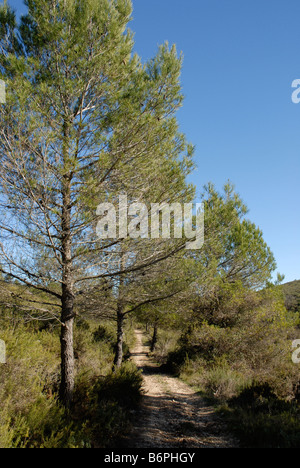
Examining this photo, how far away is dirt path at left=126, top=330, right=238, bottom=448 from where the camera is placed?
5219mm

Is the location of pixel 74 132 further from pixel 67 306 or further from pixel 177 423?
pixel 177 423

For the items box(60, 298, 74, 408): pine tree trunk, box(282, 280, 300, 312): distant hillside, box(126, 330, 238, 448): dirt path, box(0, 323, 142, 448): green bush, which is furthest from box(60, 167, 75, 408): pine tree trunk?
box(282, 280, 300, 312): distant hillside

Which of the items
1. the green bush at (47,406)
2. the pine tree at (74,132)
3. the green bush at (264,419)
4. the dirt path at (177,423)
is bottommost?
the dirt path at (177,423)

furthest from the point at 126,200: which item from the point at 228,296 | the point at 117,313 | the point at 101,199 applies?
the point at 228,296

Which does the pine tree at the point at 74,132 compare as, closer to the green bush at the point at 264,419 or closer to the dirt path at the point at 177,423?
the dirt path at the point at 177,423

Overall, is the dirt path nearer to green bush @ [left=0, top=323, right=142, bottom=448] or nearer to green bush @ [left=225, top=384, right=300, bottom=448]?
green bush @ [left=225, top=384, right=300, bottom=448]

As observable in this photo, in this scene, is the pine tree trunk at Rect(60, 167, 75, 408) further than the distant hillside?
No

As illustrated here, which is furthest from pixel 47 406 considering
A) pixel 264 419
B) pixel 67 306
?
pixel 264 419

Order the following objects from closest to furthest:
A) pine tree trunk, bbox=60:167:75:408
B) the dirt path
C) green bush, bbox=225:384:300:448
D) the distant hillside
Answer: green bush, bbox=225:384:300:448
pine tree trunk, bbox=60:167:75:408
the dirt path
the distant hillside

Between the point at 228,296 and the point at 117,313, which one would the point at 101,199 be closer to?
the point at 117,313

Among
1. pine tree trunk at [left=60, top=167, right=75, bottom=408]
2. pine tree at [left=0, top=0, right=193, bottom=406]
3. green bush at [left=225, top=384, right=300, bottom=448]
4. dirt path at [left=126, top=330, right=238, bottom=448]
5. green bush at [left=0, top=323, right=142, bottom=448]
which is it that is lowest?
dirt path at [left=126, top=330, right=238, bottom=448]

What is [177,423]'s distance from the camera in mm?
6422

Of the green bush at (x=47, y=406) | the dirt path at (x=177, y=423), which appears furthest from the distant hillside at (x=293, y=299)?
the green bush at (x=47, y=406)

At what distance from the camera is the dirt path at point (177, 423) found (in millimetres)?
5219
